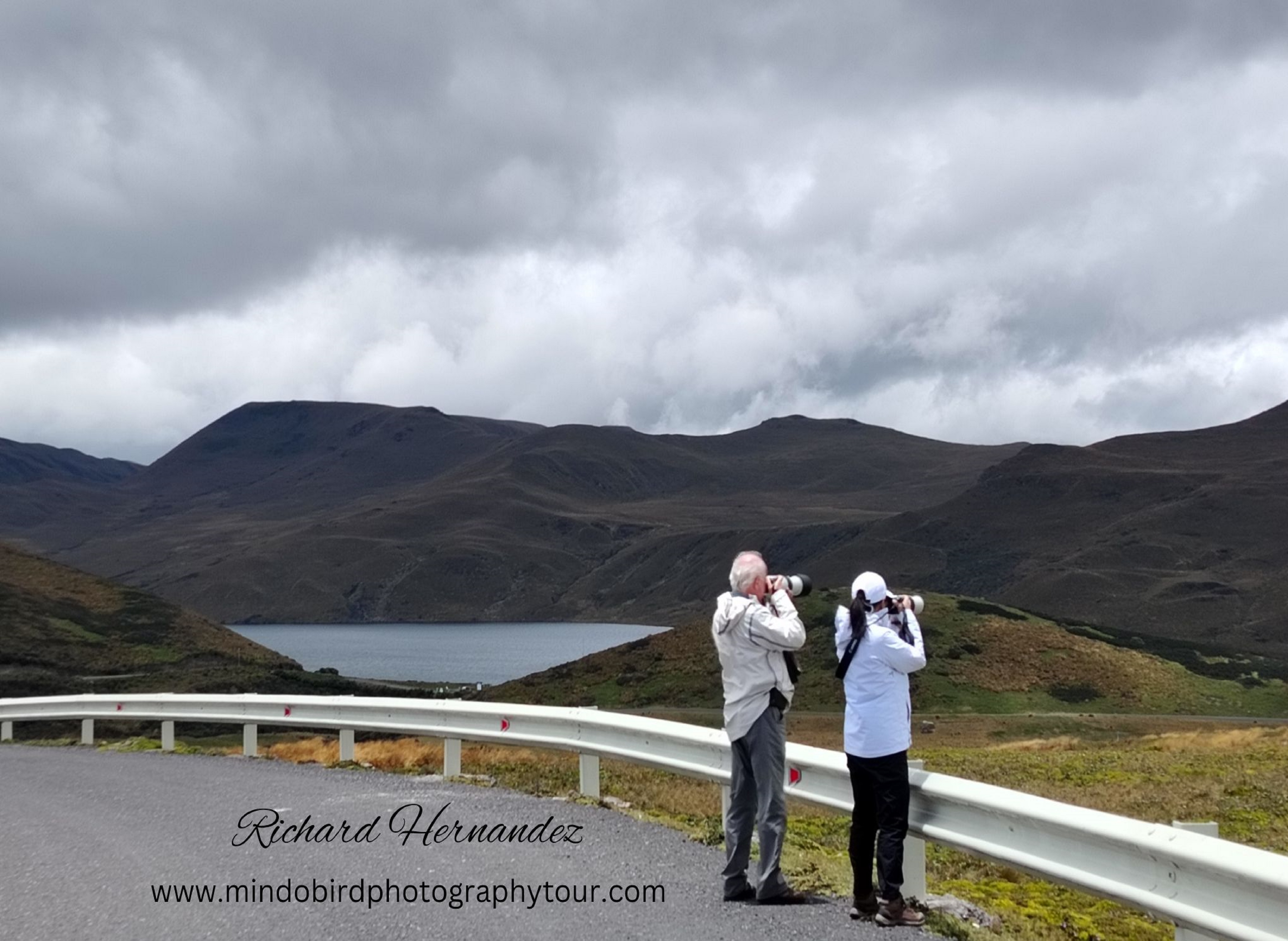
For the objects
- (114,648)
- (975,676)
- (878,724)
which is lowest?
(975,676)

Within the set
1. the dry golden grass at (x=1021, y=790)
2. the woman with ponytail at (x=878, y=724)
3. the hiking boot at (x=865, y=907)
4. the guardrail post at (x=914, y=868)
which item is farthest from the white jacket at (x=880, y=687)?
the dry golden grass at (x=1021, y=790)

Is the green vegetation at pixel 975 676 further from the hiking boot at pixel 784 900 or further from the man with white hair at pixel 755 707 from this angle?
the hiking boot at pixel 784 900

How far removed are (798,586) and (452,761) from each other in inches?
276

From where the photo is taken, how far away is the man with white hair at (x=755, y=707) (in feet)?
25.3

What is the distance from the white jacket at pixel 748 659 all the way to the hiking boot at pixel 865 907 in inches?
46.2

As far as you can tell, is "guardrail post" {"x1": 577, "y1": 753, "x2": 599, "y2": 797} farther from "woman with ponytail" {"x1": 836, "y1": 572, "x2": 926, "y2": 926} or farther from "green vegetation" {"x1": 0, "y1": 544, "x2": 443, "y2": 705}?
"green vegetation" {"x1": 0, "y1": 544, "x2": 443, "y2": 705}

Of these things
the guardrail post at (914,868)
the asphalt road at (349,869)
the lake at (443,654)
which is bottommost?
the lake at (443,654)

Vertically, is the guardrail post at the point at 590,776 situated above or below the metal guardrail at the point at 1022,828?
below

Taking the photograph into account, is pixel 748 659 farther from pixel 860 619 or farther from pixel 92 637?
pixel 92 637

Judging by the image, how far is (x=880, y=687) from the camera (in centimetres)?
757

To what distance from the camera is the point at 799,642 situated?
7723 mm

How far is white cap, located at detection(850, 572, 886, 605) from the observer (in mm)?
7578

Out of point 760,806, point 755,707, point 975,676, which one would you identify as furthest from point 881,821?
point 975,676

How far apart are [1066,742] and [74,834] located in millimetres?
28574
